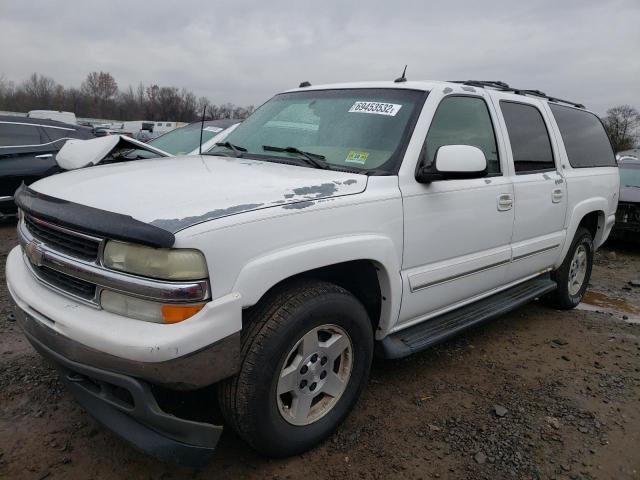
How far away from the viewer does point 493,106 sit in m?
3.51

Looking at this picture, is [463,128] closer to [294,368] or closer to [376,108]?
[376,108]

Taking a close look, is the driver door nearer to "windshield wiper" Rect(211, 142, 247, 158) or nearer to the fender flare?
the fender flare

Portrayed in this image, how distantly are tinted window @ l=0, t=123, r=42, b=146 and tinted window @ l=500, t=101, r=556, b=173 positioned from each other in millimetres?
7230

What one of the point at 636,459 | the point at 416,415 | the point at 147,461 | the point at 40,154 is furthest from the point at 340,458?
the point at 40,154

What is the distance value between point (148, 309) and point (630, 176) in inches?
362

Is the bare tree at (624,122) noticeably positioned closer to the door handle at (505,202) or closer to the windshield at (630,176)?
the windshield at (630,176)

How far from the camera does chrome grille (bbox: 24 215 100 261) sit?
1.99 m

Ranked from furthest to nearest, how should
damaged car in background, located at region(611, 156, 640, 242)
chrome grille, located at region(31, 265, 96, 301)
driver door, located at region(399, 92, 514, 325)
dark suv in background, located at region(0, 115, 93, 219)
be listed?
damaged car in background, located at region(611, 156, 640, 242) → dark suv in background, located at region(0, 115, 93, 219) → driver door, located at region(399, 92, 514, 325) → chrome grille, located at region(31, 265, 96, 301)

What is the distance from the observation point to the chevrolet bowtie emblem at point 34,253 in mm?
2195

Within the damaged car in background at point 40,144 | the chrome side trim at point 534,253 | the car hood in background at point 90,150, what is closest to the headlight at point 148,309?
the car hood in background at point 90,150

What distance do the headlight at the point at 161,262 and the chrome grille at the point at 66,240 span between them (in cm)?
14

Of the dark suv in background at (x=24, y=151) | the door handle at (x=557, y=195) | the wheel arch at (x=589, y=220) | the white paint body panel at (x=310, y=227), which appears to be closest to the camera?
the white paint body panel at (x=310, y=227)

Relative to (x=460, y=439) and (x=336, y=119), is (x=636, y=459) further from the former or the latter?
(x=336, y=119)

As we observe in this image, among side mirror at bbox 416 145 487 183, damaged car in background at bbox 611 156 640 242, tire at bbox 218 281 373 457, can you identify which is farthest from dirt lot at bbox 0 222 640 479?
damaged car in background at bbox 611 156 640 242
